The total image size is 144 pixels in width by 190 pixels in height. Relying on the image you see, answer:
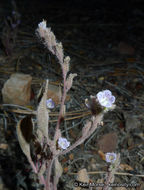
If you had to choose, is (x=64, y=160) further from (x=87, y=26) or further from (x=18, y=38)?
(x=87, y=26)

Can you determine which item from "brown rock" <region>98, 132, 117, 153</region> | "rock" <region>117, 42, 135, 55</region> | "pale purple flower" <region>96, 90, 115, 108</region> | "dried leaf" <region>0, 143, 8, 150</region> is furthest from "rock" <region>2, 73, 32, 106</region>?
"rock" <region>117, 42, 135, 55</region>

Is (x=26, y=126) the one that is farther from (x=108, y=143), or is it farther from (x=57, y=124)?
(x=108, y=143)

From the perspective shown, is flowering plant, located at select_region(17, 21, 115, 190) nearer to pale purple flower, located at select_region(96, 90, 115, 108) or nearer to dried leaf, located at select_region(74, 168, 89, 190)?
pale purple flower, located at select_region(96, 90, 115, 108)

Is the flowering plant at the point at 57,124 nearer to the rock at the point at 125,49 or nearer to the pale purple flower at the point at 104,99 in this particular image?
the pale purple flower at the point at 104,99

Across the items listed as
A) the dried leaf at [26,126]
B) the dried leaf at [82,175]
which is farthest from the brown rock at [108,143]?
the dried leaf at [26,126]

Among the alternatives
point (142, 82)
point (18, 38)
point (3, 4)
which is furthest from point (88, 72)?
point (3, 4)
